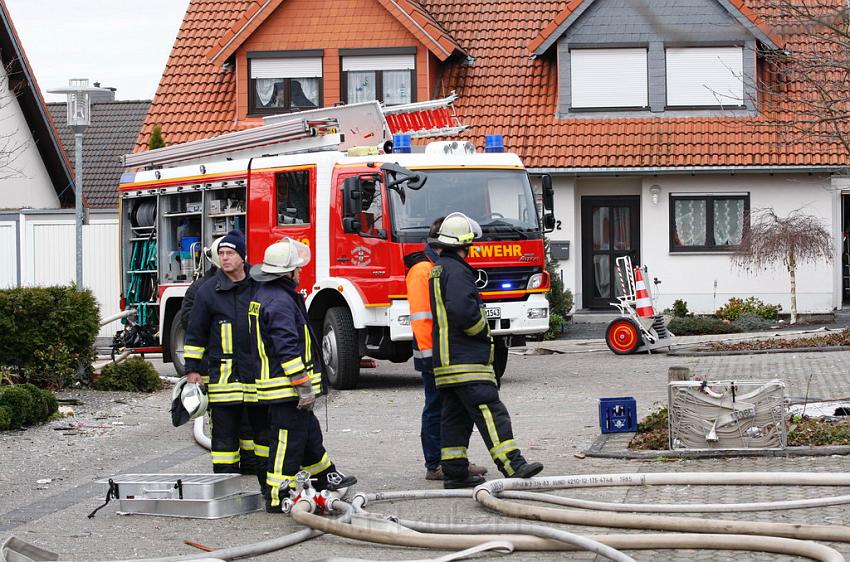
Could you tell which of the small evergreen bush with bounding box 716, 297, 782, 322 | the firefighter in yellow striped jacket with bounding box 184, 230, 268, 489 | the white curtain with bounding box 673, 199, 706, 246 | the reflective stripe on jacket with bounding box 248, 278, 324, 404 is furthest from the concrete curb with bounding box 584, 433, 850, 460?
the white curtain with bounding box 673, 199, 706, 246

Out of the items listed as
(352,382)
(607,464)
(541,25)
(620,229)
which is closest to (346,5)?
(541,25)

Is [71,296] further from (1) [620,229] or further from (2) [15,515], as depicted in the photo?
(1) [620,229]

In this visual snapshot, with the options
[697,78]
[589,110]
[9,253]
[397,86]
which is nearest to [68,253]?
[9,253]

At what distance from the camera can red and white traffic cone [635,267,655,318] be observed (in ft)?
62.4

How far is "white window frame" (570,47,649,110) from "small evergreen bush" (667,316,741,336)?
5.24 meters

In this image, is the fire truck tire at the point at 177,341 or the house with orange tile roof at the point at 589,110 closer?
the fire truck tire at the point at 177,341

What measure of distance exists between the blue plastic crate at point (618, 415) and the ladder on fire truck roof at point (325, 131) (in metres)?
6.59

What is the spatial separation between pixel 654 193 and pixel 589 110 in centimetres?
213

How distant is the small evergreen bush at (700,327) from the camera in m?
23.2

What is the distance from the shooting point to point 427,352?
9.54 m

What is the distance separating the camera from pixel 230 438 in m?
9.01

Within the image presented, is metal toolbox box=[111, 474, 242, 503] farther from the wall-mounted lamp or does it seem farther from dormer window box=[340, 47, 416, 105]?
dormer window box=[340, 47, 416, 105]

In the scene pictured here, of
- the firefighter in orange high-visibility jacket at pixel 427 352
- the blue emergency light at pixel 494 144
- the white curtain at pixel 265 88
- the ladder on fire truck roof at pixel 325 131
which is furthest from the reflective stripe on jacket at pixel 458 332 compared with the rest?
the white curtain at pixel 265 88

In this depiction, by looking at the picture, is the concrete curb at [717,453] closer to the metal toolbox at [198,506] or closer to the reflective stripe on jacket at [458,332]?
the reflective stripe on jacket at [458,332]
